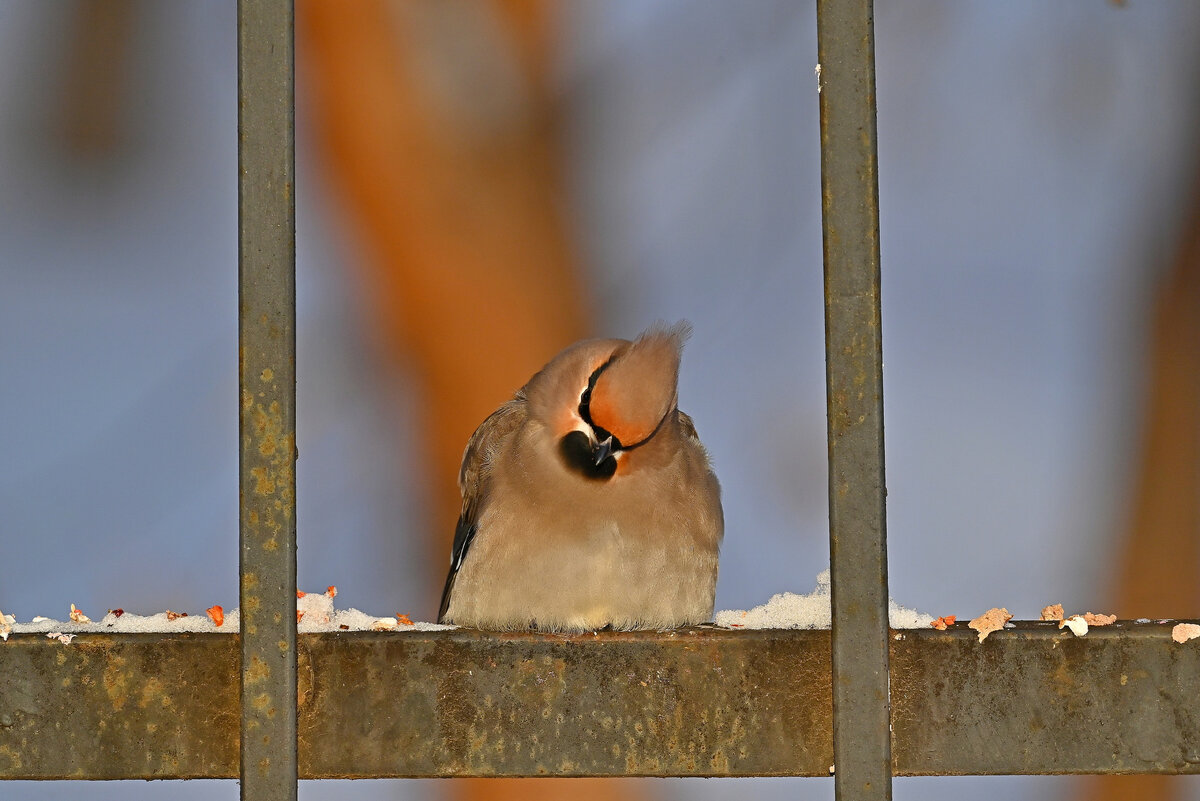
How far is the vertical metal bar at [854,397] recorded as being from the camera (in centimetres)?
150

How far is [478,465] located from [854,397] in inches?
65.7

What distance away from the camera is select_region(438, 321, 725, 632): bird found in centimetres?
273

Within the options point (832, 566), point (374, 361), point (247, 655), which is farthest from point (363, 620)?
point (374, 361)

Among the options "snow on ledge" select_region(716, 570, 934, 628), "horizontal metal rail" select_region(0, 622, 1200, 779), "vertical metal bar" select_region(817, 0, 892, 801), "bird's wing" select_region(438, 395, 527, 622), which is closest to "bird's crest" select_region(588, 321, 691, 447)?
"bird's wing" select_region(438, 395, 527, 622)

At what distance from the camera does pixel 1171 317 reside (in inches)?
212

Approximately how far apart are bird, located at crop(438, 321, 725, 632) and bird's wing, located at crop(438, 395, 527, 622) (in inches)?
4.3

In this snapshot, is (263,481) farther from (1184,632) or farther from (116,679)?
(1184,632)

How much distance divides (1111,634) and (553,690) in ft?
2.27

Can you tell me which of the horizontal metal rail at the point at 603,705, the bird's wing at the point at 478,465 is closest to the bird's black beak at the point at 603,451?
the bird's wing at the point at 478,465

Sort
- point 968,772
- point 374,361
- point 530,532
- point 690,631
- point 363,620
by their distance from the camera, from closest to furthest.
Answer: point 968,772 → point 690,631 → point 363,620 → point 530,532 → point 374,361

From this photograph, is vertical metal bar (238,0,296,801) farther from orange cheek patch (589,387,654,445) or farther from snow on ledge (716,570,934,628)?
orange cheek patch (589,387,654,445)

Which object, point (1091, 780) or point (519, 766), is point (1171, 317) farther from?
point (519, 766)

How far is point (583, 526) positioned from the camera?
2.74 m

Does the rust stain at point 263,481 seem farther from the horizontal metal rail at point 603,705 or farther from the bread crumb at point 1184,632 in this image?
the bread crumb at point 1184,632
